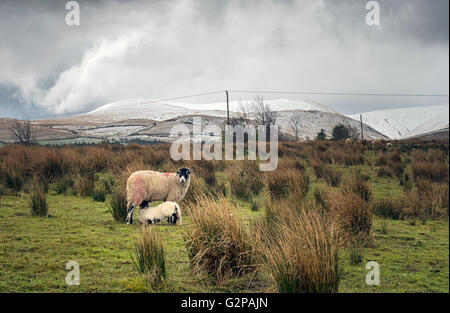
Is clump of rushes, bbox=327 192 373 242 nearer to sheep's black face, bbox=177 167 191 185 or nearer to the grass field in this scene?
the grass field

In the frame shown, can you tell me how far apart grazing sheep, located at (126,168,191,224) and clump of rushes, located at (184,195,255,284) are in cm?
213

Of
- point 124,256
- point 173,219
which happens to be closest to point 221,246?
point 124,256

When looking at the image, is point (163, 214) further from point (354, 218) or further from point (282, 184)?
point (282, 184)

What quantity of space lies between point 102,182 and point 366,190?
22.1 ft

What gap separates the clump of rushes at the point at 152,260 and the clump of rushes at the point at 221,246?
1.31 ft

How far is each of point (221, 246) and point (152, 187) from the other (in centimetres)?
254

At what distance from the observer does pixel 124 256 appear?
14.3 feet

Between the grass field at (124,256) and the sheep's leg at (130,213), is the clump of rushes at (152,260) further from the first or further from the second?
the sheep's leg at (130,213)

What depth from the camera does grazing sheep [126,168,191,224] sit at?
602 centimetres

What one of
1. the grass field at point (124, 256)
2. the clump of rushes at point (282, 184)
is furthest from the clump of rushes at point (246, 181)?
the grass field at point (124, 256)

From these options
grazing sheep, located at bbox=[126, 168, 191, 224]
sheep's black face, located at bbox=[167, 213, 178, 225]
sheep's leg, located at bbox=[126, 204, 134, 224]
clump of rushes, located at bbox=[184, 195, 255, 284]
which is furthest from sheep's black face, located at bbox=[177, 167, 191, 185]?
clump of rushes, located at bbox=[184, 195, 255, 284]

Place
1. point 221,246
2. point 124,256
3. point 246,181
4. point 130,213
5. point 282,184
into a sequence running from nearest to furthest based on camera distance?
point 221,246 → point 124,256 → point 130,213 → point 282,184 → point 246,181

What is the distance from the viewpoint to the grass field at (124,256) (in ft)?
11.5

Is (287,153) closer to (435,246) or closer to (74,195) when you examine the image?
(74,195)
